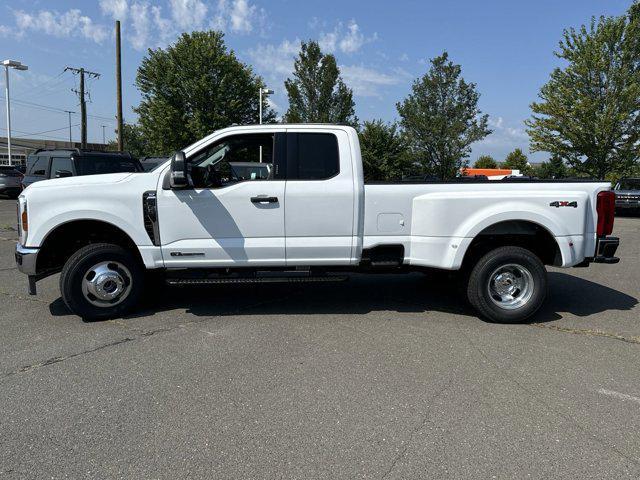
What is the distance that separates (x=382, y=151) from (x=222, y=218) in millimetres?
21552

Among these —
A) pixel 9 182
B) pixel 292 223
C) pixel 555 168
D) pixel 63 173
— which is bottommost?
pixel 292 223

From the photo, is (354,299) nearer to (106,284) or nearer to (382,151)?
(106,284)

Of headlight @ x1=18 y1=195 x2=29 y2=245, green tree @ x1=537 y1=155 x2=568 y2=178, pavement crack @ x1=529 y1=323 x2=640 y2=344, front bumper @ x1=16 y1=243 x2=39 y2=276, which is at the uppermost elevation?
green tree @ x1=537 y1=155 x2=568 y2=178

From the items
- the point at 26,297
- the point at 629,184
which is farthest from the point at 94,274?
the point at 629,184

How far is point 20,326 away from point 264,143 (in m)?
3.20

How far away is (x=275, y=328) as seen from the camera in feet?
16.9

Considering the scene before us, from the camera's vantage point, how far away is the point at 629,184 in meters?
20.8

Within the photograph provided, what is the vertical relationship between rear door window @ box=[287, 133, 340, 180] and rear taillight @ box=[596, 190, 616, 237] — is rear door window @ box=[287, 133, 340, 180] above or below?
above

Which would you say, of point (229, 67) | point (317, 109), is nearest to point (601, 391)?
Result: point (317, 109)

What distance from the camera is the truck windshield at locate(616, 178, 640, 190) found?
810 inches

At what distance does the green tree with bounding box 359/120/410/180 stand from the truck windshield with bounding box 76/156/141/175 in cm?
1404

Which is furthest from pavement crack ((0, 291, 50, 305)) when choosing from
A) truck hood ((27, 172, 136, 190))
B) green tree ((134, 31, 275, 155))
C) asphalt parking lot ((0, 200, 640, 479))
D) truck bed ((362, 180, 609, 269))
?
green tree ((134, 31, 275, 155))

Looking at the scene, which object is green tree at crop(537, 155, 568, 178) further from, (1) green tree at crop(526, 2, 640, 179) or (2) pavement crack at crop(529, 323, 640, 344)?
(2) pavement crack at crop(529, 323, 640, 344)

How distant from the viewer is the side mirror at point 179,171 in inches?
194
